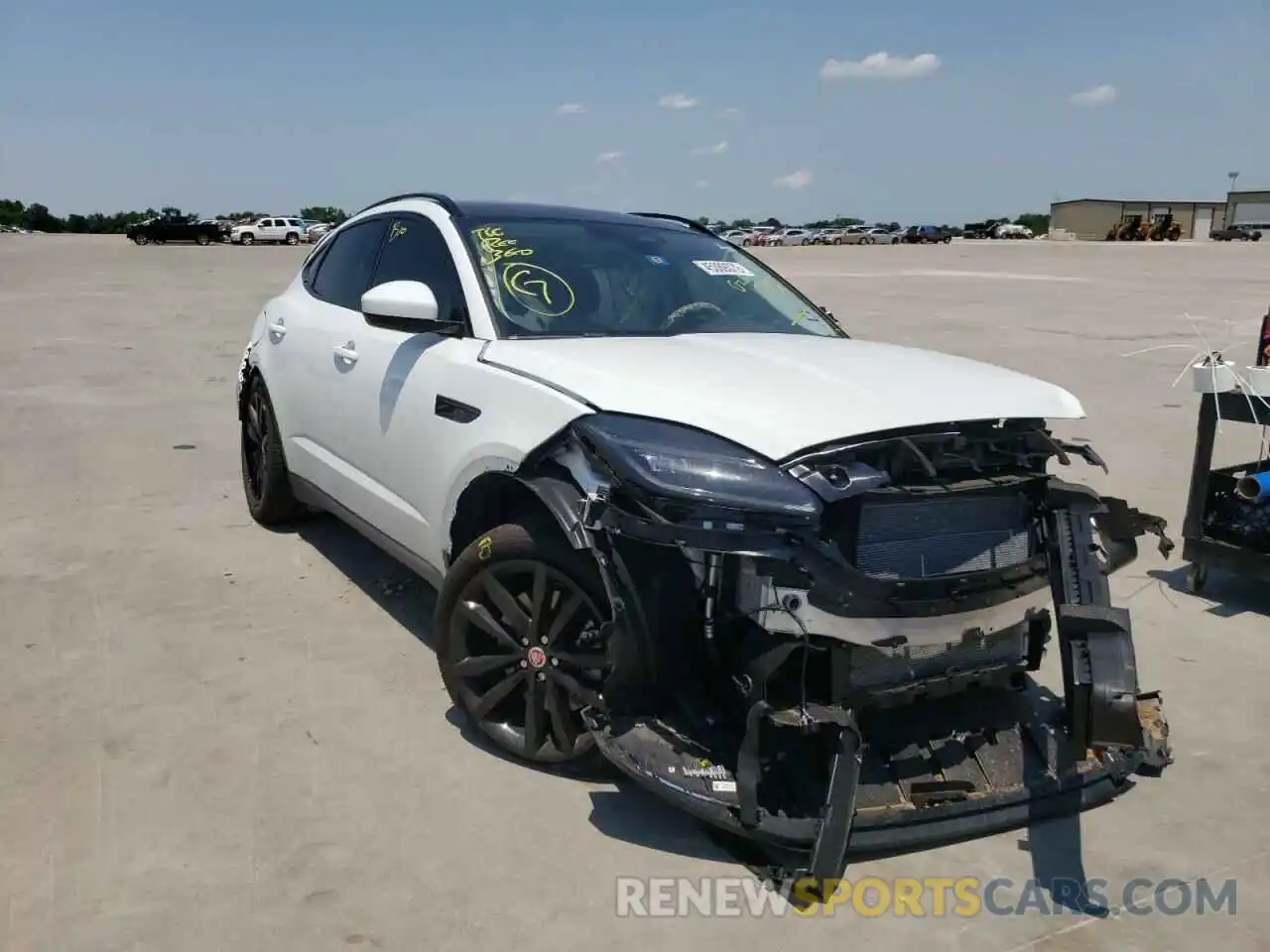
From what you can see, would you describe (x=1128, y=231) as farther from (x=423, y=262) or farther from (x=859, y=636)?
(x=859, y=636)

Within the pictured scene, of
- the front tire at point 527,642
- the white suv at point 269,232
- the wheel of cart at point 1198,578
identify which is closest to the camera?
the front tire at point 527,642

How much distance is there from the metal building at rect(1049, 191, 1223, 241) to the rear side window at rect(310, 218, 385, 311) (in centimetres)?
9563

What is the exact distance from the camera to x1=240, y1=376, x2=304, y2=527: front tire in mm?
5453

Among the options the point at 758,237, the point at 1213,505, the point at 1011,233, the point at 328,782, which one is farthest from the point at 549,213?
the point at 1011,233

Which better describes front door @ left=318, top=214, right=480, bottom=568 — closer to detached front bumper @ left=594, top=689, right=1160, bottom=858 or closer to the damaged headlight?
the damaged headlight

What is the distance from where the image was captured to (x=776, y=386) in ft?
10.0

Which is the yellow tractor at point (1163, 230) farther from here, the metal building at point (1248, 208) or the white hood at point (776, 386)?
the white hood at point (776, 386)

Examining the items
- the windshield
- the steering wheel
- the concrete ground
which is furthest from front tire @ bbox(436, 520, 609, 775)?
the steering wheel

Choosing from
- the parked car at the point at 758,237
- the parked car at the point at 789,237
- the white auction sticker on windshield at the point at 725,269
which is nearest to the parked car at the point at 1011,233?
the parked car at the point at 789,237

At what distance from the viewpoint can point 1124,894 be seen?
2.83 meters

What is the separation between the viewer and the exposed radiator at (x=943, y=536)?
9.32 feet

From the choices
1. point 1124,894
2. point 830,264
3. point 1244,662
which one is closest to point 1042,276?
point 830,264

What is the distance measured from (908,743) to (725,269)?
2.20 metres

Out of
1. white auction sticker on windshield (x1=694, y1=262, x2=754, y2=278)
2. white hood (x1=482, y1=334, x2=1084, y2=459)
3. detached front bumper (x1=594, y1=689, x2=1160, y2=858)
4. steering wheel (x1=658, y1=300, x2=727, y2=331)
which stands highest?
white auction sticker on windshield (x1=694, y1=262, x2=754, y2=278)
